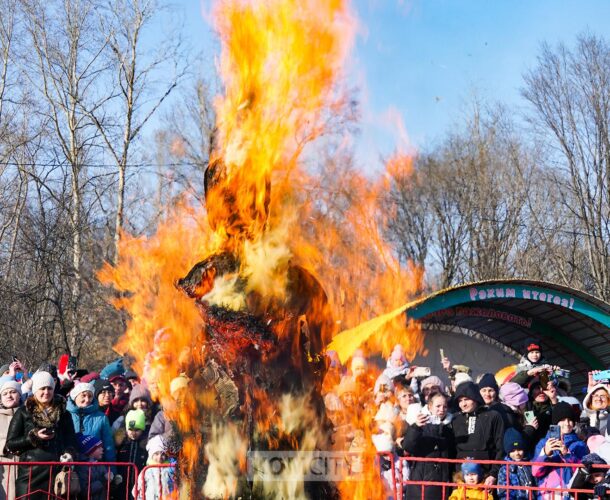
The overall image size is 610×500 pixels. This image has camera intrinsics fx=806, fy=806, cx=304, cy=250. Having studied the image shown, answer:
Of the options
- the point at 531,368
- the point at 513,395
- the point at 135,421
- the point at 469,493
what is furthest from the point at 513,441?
the point at 135,421

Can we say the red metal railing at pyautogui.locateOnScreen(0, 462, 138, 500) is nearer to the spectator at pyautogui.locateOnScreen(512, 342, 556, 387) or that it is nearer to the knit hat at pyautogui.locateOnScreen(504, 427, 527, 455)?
the knit hat at pyautogui.locateOnScreen(504, 427, 527, 455)

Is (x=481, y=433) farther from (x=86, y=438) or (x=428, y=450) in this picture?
(x=86, y=438)

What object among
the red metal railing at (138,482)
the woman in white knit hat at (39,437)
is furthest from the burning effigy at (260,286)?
the woman in white knit hat at (39,437)

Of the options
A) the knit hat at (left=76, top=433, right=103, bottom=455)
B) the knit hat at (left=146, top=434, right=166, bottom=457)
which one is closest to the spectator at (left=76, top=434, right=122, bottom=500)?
the knit hat at (left=76, top=433, right=103, bottom=455)

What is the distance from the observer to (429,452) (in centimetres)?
805

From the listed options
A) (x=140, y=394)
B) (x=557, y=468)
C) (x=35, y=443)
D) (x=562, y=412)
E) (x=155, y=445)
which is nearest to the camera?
(x=557, y=468)

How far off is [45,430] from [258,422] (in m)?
2.57

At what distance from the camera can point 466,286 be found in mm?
16266

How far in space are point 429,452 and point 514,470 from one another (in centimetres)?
84

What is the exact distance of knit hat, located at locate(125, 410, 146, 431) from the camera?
Result: 29.8ft

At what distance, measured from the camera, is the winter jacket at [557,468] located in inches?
296

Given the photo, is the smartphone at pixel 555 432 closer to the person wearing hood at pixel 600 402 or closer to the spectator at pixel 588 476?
the spectator at pixel 588 476

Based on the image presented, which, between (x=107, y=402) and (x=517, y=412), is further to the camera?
(x=107, y=402)

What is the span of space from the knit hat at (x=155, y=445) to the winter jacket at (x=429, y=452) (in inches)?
99.3
